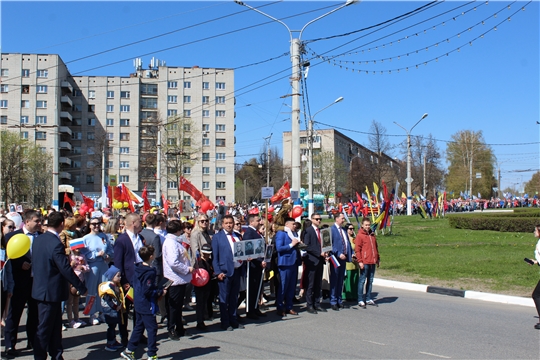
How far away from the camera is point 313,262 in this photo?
32.1ft

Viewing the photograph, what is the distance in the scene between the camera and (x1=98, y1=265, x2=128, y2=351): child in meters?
6.82

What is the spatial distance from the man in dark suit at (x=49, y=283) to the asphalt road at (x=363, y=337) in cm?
93

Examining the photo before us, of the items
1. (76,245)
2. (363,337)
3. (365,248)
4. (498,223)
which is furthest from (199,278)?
(498,223)

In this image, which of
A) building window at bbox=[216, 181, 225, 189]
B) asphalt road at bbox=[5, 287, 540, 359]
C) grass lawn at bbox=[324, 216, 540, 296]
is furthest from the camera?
building window at bbox=[216, 181, 225, 189]

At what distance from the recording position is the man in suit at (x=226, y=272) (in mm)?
8375

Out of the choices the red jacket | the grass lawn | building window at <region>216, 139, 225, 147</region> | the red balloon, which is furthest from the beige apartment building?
the red balloon

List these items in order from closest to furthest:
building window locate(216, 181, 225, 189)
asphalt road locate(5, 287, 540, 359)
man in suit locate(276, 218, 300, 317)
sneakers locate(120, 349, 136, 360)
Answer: sneakers locate(120, 349, 136, 360) → asphalt road locate(5, 287, 540, 359) → man in suit locate(276, 218, 300, 317) → building window locate(216, 181, 225, 189)

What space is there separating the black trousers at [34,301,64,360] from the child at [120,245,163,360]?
0.86 metres

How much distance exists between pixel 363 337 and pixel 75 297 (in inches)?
184

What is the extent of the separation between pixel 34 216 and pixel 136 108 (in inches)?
2813

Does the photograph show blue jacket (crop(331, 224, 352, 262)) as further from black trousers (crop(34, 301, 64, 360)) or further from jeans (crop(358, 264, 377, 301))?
black trousers (crop(34, 301, 64, 360))

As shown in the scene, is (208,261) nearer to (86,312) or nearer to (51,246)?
(86,312)

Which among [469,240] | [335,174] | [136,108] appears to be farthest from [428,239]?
[136,108]

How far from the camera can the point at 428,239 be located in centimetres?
2347
